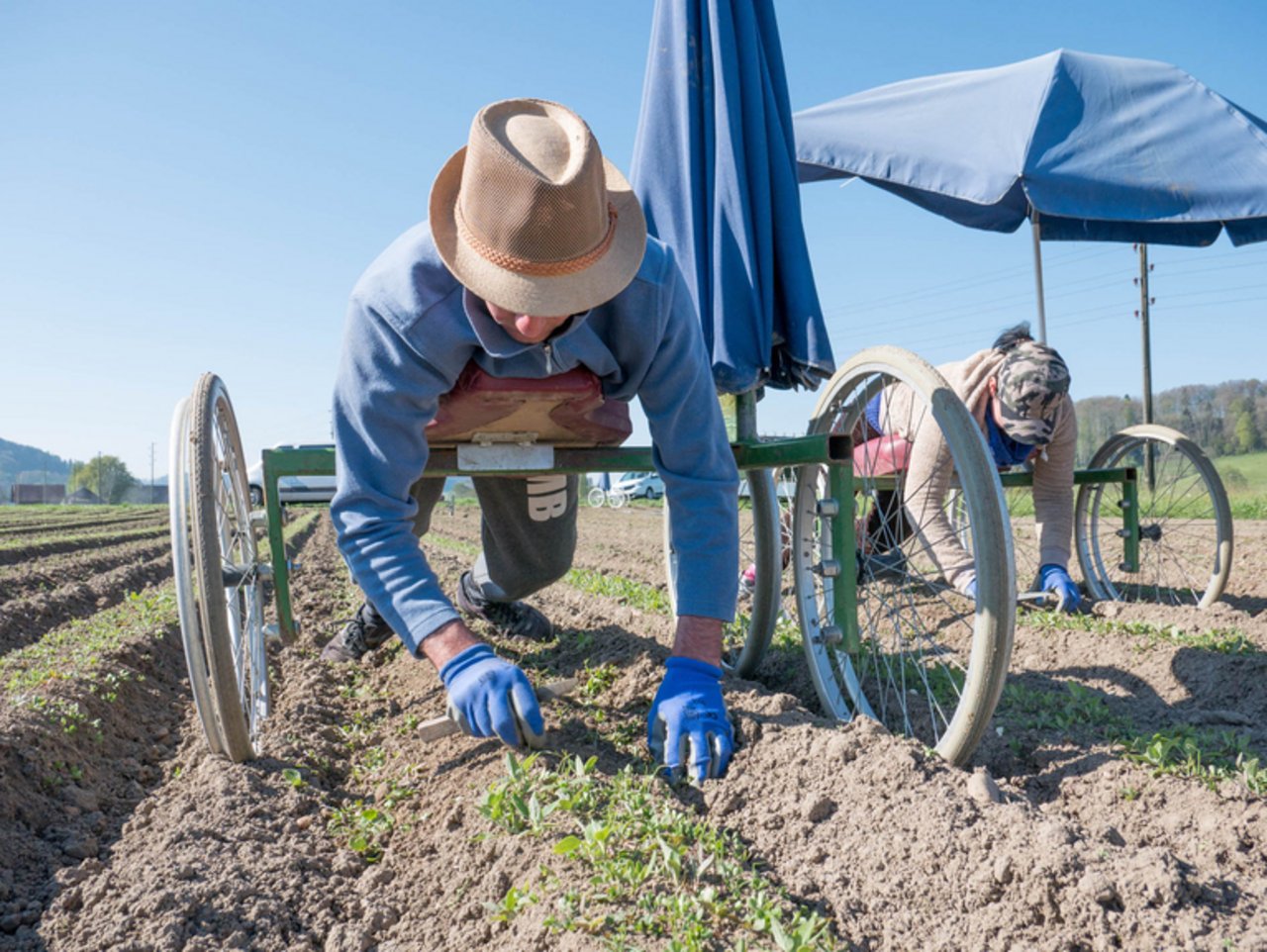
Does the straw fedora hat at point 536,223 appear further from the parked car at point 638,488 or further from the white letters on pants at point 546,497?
the parked car at point 638,488

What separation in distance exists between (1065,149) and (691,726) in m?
4.85

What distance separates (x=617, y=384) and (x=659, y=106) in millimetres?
1239

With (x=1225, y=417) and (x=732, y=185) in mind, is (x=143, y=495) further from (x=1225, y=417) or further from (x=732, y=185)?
(x=732, y=185)

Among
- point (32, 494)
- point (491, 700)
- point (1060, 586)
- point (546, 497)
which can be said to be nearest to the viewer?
point (491, 700)

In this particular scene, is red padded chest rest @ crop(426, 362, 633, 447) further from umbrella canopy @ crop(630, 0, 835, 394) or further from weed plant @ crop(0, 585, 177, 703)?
weed plant @ crop(0, 585, 177, 703)

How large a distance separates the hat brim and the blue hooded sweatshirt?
0.13m

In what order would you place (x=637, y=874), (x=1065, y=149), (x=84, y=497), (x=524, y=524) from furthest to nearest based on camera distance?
1. (x=84, y=497)
2. (x=1065, y=149)
3. (x=524, y=524)
4. (x=637, y=874)

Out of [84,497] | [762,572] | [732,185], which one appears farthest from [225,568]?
[84,497]

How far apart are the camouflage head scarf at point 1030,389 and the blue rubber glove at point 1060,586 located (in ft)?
2.05

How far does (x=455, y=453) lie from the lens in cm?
284

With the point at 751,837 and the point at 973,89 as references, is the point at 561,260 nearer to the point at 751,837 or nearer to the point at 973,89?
the point at 751,837

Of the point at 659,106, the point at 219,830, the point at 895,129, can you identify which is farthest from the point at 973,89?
the point at 219,830

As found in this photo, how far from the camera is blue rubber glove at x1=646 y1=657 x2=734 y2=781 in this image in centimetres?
212

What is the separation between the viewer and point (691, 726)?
214 cm
